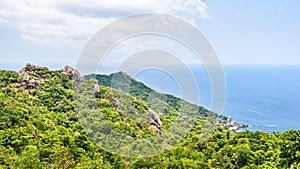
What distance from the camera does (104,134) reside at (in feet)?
56.0

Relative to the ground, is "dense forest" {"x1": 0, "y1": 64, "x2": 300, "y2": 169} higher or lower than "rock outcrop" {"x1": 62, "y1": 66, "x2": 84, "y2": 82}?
lower

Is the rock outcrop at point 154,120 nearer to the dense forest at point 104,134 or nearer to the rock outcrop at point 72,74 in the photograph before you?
the dense forest at point 104,134

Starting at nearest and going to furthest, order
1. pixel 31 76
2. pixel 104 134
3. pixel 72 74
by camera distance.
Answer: pixel 104 134 < pixel 31 76 < pixel 72 74

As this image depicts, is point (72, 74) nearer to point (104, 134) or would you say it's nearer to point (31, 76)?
point (31, 76)

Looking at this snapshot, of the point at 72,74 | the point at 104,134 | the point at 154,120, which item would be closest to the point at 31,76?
the point at 72,74

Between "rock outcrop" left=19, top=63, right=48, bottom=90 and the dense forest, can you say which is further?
"rock outcrop" left=19, top=63, right=48, bottom=90

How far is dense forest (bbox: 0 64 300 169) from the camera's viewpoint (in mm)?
13406

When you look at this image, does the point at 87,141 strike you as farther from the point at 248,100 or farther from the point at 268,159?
the point at 248,100

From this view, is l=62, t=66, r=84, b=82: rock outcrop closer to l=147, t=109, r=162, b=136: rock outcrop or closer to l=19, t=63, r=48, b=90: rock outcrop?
l=19, t=63, r=48, b=90: rock outcrop

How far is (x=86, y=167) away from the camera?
36.4ft

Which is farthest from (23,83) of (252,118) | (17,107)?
(252,118)

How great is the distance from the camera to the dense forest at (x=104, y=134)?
13.4 m

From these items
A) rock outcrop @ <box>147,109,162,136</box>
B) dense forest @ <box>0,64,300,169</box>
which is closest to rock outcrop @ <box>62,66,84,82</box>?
dense forest @ <box>0,64,300,169</box>

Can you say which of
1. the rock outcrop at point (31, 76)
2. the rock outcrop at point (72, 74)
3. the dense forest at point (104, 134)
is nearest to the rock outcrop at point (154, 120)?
the dense forest at point (104, 134)
